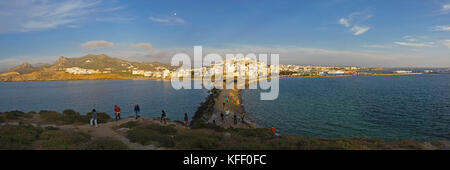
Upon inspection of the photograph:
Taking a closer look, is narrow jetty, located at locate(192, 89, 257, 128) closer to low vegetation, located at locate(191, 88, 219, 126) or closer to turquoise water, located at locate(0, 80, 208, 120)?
low vegetation, located at locate(191, 88, 219, 126)

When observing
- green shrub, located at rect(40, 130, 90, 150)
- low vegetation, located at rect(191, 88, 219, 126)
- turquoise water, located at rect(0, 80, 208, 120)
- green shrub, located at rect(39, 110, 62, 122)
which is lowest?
turquoise water, located at rect(0, 80, 208, 120)

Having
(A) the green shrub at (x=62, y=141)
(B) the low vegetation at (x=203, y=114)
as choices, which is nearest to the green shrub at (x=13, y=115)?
(A) the green shrub at (x=62, y=141)

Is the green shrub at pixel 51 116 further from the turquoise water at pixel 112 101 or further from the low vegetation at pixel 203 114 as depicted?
the turquoise water at pixel 112 101

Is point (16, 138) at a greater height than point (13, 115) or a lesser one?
greater

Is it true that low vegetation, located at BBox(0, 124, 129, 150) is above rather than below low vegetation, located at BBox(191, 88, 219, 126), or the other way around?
above

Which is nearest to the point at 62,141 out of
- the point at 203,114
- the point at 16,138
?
the point at 16,138

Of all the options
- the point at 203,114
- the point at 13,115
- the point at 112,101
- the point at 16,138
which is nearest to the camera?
the point at 16,138

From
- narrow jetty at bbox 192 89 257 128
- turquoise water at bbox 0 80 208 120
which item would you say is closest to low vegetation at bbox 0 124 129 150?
narrow jetty at bbox 192 89 257 128

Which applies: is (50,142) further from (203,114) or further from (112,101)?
(112,101)
